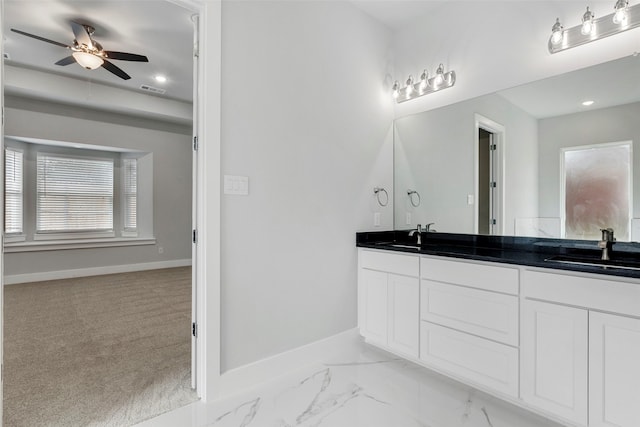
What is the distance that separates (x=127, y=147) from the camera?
18.2 ft

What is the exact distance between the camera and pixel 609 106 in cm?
192

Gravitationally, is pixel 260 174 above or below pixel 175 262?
above

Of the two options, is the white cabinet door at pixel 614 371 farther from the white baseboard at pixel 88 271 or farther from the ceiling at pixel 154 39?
the white baseboard at pixel 88 271

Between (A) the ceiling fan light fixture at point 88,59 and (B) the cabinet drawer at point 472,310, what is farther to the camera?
(A) the ceiling fan light fixture at point 88,59

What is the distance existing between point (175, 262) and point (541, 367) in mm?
6161

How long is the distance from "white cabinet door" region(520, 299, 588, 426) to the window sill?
6.05 m

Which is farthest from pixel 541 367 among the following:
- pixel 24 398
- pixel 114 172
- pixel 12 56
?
pixel 114 172

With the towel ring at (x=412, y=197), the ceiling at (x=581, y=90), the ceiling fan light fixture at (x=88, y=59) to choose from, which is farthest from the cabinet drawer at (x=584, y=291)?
the ceiling fan light fixture at (x=88, y=59)

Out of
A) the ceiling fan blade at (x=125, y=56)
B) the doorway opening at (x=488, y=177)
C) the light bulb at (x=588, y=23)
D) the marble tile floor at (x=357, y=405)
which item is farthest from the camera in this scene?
the ceiling fan blade at (x=125, y=56)

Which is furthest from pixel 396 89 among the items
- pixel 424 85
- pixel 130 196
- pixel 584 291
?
pixel 130 196

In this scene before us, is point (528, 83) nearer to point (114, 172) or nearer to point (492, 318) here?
point (492, 318)

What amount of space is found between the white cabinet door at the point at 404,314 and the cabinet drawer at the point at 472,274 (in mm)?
157

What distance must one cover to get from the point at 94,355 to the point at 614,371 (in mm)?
3292

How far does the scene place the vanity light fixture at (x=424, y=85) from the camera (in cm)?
264
